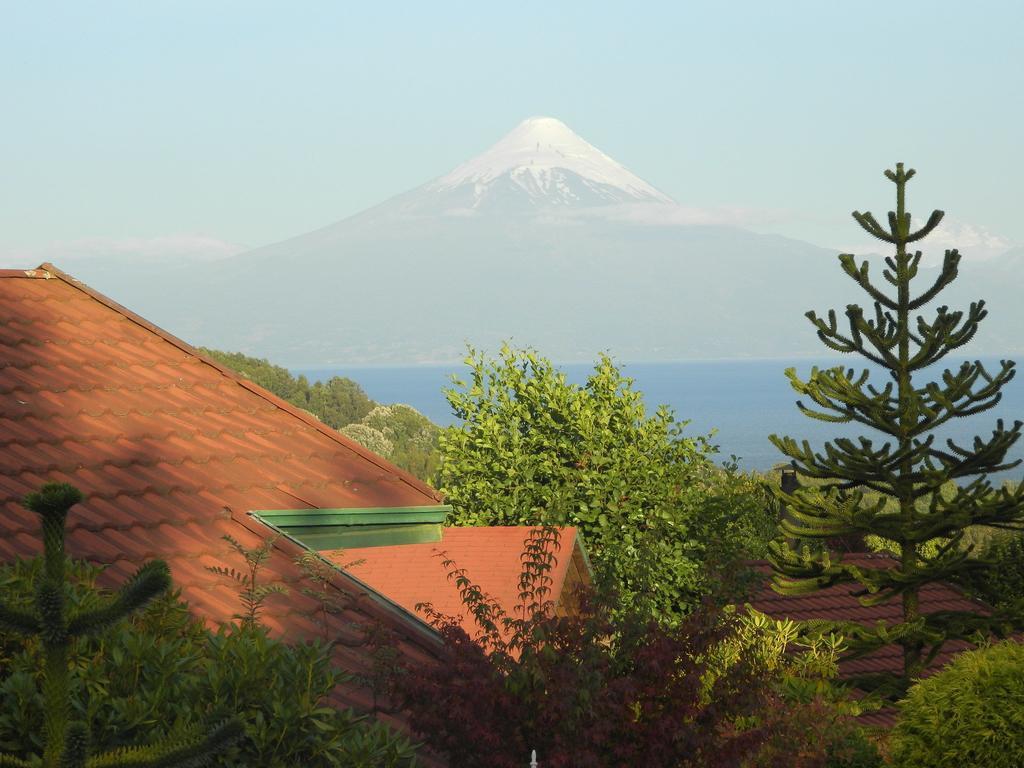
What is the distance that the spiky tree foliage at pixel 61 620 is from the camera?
3656mm

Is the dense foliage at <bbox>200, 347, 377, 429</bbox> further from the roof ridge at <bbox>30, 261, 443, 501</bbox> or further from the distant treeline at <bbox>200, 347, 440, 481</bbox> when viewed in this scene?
the roof ridge at <bbox>30, 261, 443, 501</bbox>

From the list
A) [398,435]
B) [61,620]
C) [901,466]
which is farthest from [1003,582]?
[398,435]

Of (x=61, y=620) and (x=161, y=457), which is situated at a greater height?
(x=61, y=620)

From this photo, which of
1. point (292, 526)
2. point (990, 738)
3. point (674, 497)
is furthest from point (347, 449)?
point (674, 497)

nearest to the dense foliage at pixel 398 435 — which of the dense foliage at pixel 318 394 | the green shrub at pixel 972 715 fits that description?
the dense foliage at pixel 318 394

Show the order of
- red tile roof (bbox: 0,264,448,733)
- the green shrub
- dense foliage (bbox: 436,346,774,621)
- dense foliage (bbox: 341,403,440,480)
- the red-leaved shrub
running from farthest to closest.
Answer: dense foliage (bbox: 341,403,440,480) → dense foliage (bbox: 436,346,774,621) → the green shrub → red tile roof (bbox: 0,264,448,733) → the red-leaved shrub

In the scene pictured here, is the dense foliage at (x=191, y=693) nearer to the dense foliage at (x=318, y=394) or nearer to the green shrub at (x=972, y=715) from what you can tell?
the green shrub at (x=972, y=715)

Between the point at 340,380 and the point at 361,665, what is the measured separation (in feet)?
374

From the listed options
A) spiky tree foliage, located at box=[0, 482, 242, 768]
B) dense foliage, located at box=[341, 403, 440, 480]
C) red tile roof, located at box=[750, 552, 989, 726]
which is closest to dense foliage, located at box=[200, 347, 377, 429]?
dense foliage, located at box=[341, 403, 440, 480]

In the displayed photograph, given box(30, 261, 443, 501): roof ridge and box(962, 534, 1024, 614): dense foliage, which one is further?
box(962, 534, 1024, 614): dense foliage

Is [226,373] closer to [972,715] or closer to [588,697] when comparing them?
[588,697]

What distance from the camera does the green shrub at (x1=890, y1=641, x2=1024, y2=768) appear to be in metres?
13.2

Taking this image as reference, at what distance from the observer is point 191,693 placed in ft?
19.5

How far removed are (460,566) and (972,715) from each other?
9.37m
